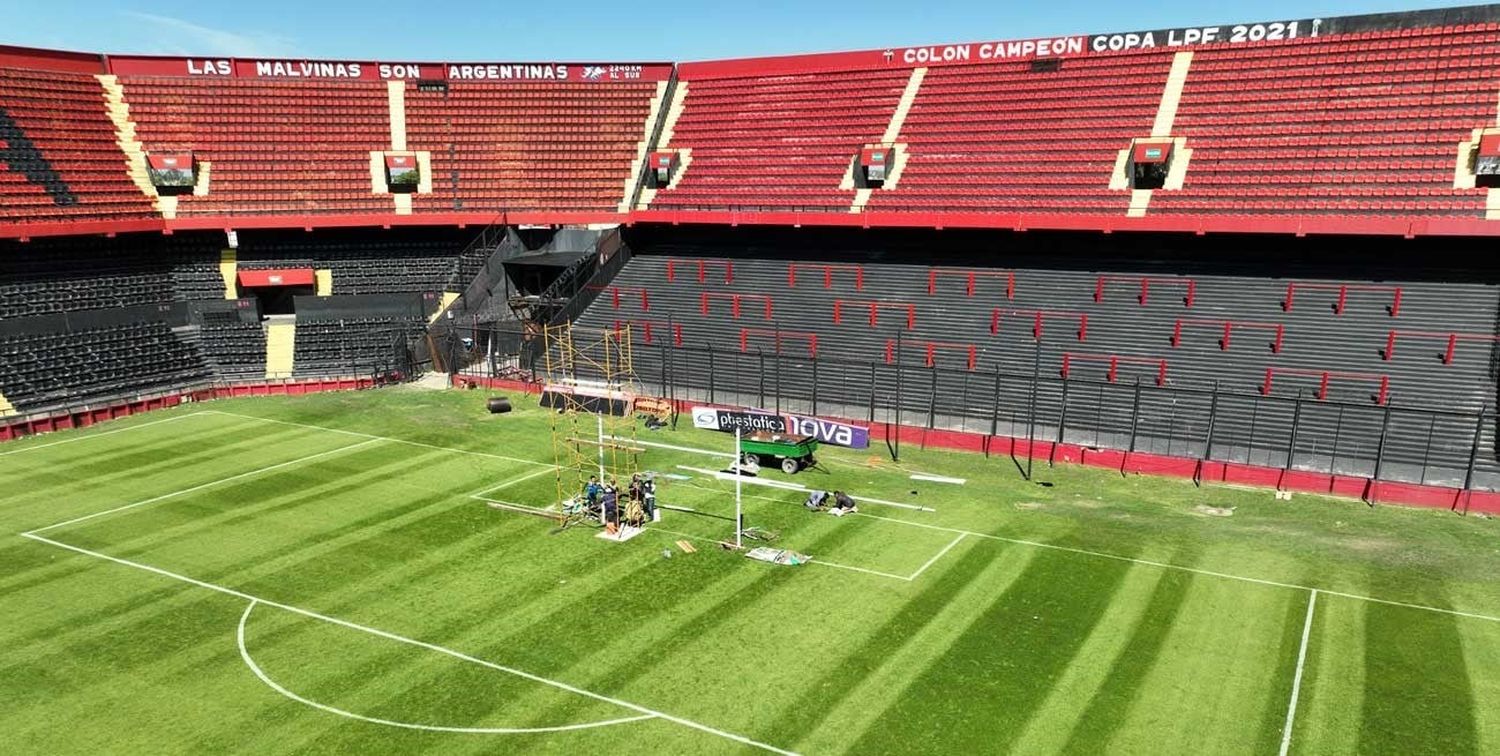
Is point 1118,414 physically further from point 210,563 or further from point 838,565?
point 210,563

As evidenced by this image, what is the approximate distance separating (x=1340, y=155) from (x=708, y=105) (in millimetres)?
32856

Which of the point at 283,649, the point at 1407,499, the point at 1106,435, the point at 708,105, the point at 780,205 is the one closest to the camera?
the point at 283,649

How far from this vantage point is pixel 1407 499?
1093 inches

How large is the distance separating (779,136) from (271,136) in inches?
1163

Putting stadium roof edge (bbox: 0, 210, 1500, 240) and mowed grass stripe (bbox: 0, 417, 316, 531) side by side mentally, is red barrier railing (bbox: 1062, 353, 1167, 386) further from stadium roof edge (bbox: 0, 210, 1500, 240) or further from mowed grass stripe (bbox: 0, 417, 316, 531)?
mowed grass stripe (bbox: 0, 417, 316, 531)

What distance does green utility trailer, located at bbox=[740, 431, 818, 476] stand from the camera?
3080 centimetres

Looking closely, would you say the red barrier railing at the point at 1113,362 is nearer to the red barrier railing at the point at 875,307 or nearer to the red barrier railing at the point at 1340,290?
the red barrier railing at the point at 1340,290

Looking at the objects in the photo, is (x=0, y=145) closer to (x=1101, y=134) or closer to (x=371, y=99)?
(x=371, y=99)

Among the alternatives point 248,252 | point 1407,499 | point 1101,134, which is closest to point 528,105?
point 248,252

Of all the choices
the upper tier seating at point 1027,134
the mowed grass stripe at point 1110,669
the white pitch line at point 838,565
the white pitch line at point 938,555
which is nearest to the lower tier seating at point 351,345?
the upper tier seating at point 1027,134

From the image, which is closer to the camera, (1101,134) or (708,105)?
(1101,134)

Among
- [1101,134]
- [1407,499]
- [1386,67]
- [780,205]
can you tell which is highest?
[1386,67]

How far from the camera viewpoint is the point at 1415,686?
17531mm

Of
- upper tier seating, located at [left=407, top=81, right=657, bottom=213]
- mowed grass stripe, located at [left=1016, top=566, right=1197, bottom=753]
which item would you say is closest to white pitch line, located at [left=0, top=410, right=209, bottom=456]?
upper tier seating, located at [left=407, top=81, right=657, bottom=213]
